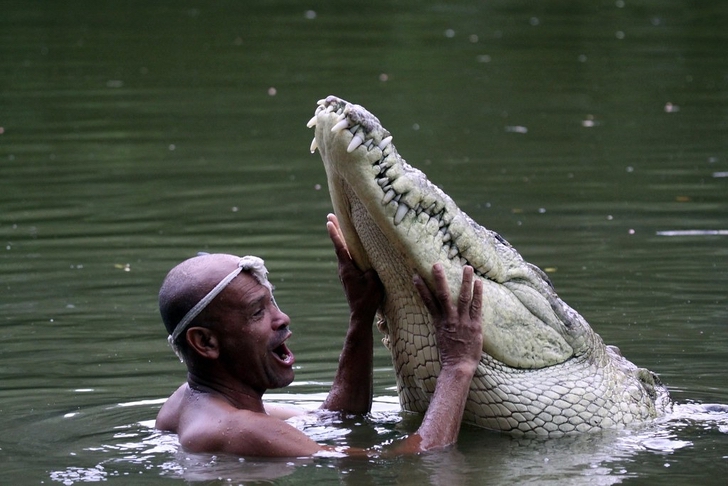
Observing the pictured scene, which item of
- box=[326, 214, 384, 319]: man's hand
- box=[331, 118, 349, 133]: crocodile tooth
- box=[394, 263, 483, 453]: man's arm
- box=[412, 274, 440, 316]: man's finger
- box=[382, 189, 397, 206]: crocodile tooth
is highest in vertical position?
box=[331, 118, 349, 133]: crocodile tooth

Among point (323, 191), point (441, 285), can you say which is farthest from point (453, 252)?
point (323, 191)

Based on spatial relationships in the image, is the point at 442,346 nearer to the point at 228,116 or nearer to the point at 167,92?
the point at 228,116

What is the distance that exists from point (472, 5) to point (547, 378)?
2029cm

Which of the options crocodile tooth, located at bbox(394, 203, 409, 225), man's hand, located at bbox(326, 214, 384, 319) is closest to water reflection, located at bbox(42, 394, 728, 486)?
man's hand, located at bbox(326, 214, 384, 319)

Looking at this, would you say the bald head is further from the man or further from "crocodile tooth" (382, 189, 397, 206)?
"crocodile tooth" (382, 189, 397, 206)

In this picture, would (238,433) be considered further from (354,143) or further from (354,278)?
(354,143)

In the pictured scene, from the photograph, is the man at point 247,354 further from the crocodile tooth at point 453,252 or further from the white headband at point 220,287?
the crocodile tooth at point 453,252

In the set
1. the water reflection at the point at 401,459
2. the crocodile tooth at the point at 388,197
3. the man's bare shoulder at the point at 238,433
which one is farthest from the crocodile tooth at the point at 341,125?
the water reflection at the point at 401,459

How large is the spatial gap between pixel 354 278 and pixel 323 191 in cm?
608

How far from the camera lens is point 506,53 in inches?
781

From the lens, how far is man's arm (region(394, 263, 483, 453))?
511 centimetres

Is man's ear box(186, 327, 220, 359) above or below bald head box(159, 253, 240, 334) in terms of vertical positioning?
below

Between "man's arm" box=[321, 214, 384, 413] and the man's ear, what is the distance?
625mm

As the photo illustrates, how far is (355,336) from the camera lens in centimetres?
573
